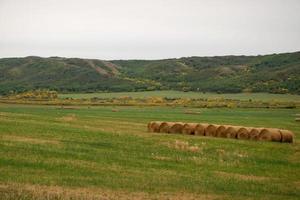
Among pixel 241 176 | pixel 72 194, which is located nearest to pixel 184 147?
pixel 241 176

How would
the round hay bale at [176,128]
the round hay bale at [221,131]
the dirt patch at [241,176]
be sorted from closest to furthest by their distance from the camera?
the dirt patch at [241,176] → the round hay bale at [221,131] → the round hay bale at [176,128]

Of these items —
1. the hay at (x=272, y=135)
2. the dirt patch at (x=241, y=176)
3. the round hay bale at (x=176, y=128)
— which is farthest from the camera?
the round hay bale at (x=176, y=128)

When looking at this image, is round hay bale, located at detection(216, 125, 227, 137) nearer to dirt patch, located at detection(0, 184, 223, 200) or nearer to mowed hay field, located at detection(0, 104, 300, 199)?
mowed hay field, located at detection(0, 104, 300, 199)

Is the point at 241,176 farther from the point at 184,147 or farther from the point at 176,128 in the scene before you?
the point at 176,128

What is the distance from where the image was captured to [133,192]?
1645cm

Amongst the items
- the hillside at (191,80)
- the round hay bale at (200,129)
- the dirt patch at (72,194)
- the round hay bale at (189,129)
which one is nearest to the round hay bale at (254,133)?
the round hay bale at (200,129)

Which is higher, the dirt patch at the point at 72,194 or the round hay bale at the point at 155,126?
the dirt patch at the point at 72,194

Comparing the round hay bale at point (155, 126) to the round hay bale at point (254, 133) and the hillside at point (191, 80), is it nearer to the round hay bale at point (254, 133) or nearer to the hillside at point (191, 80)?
the round hay bale at point (254, 133)

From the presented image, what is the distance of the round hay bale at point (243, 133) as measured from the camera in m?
34.3

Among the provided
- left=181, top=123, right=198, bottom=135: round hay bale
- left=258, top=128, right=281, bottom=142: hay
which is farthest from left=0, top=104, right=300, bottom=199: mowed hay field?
left=181, top=123, right=198, bottom=135: round hay bale

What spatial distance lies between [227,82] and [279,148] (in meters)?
133

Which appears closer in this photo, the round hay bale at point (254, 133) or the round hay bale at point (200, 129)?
the round hay bale at point (254, 133)

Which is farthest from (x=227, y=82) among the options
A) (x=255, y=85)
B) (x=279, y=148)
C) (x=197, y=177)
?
(x=197, y=177)

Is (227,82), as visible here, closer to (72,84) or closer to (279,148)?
(72,84)
